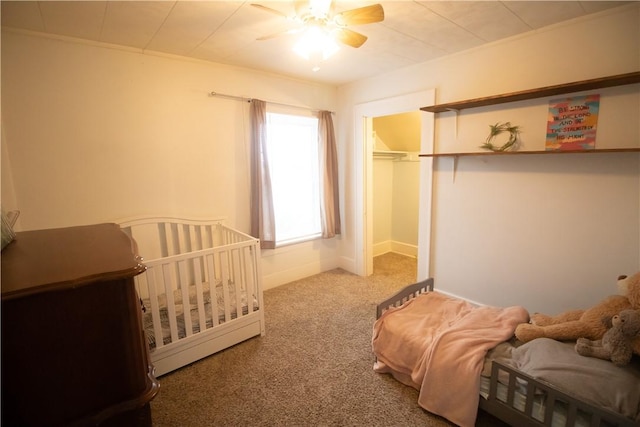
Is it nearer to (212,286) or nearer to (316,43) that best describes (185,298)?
(212,286)

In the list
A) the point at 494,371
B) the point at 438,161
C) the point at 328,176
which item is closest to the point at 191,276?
the point at 328,176

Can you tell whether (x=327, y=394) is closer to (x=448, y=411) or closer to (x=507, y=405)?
(x=448, y=411)

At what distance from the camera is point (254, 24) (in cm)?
197

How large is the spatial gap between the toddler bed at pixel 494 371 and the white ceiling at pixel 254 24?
1.94m

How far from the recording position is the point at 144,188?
253 cm

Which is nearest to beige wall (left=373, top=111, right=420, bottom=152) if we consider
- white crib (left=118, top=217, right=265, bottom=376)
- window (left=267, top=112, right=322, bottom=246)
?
window (left=267, top=112, right=322, bottom=246)

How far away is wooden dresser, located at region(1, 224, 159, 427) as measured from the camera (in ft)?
2.33

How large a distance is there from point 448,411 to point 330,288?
6.19 feet

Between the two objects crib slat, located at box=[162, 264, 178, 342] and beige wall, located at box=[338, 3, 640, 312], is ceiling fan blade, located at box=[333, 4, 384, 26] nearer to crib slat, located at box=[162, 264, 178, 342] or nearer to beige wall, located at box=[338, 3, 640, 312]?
beige wall, located at box=[338, 3, 640, 312]

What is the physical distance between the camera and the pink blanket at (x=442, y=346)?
154cm

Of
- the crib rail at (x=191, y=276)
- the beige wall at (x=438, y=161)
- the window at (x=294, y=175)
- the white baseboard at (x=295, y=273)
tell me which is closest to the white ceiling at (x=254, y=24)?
the beige wall at (x=438, y=161)

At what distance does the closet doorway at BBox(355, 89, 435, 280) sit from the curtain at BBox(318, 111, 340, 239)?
28cm

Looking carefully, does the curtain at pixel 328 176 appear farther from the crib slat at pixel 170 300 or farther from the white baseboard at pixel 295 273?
the crib slat at pixel 170 300

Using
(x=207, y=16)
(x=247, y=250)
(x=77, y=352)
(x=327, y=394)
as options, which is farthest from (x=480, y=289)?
(x=207, y=16)
